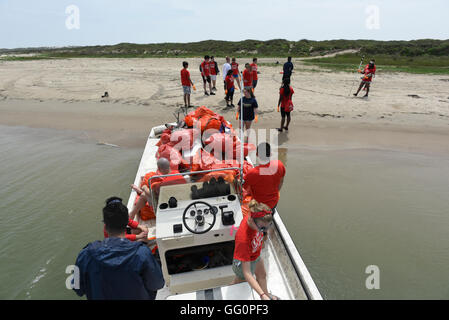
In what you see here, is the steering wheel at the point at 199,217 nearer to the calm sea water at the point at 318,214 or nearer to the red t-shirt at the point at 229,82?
the calm sea water at the point at 318,214

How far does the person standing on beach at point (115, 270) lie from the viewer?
72.0 inches

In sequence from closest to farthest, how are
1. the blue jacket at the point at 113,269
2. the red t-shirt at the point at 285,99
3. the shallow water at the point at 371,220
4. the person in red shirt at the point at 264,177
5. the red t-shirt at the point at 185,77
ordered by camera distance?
the blue jacket at the point at 113,269 < the person in red shirt at the point at 264,177 < the shallow water at the point at 371,220 < the red t-shirt at the point at 285,99 < the red t-shirt at the point at 185,77

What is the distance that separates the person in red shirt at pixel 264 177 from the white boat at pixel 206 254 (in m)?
0.28

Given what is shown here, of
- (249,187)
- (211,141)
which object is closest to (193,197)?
(249,187)

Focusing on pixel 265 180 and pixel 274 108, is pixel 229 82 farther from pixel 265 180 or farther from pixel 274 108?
pixel 265 180

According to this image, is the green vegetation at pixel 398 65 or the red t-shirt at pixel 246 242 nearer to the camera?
the red t-shirt at pixel 246 242

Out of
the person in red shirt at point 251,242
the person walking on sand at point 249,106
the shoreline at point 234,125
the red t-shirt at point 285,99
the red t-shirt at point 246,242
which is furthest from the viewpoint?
the shoreline at point 234,125

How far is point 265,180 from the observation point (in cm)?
319

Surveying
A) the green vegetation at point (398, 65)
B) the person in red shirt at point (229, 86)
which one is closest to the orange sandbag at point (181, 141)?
the person in red shirt at point (229, 86)

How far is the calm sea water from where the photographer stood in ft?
12.6

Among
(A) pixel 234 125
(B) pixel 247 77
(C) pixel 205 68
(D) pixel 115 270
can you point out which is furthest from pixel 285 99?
(D) pixel 115 270

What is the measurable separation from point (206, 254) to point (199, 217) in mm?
619
